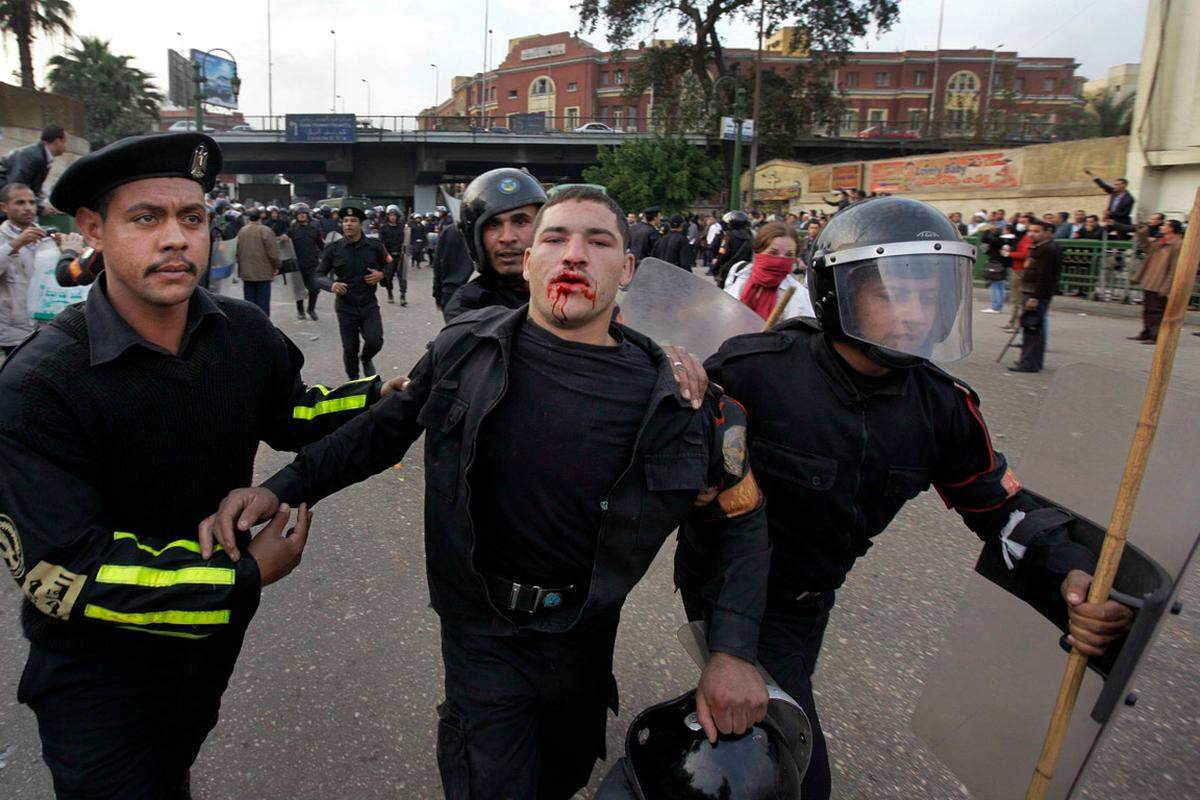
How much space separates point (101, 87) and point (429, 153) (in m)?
18.0

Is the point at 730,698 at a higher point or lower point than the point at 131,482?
lower

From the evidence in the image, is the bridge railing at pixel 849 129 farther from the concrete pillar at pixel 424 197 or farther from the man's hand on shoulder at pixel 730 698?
the man's hand on shoulder at pixel 730 698

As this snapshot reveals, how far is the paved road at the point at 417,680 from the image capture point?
265cm

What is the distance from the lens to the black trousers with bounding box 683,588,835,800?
1.94 metres

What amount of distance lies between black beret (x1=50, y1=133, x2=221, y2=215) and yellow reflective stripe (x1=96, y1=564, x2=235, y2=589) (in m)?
0.80

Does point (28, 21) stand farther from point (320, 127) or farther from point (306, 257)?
point (306, 257)

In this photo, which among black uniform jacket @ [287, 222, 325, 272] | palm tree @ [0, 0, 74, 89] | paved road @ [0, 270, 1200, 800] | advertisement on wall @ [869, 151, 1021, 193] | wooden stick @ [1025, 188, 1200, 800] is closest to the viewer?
wooden stick @ [1025, 188, 1200, 800]

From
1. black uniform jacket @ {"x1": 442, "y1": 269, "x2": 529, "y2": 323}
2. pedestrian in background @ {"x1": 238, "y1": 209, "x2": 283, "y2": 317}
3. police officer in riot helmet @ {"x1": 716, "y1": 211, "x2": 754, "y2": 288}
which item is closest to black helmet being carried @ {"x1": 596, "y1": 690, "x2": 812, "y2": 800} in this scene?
black uniform jacket @ {"x1": 442, "y1": 269, "x2": 529, "y2": 323}

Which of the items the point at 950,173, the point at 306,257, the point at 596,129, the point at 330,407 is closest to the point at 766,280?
the point at 330,407

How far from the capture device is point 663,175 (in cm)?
3572

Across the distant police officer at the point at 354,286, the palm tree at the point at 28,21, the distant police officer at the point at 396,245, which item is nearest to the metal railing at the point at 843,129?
the palm tree at the point at 28,21

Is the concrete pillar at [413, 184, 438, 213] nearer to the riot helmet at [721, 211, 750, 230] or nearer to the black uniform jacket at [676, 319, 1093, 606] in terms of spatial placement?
the riot helmet at [721, 211, 750, 230]

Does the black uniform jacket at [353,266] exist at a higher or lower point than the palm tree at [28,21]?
lower

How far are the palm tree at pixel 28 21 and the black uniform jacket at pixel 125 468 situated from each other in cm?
4100
